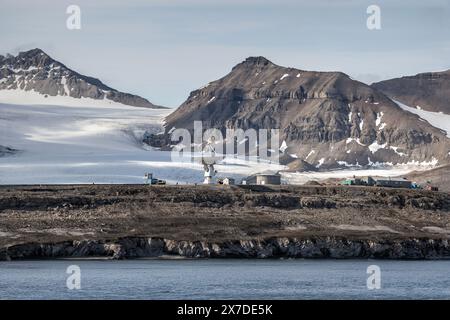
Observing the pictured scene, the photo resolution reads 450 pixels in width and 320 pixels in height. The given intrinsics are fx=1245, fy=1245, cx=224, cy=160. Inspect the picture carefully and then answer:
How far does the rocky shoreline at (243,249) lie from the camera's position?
380 feet

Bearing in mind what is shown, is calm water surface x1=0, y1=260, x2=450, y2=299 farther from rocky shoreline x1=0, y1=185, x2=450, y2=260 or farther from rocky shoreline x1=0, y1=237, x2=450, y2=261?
rocky shoreline x1=0, y1=185, x2=450, y2=260

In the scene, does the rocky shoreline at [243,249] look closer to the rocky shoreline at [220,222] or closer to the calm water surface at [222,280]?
the rocky shoreline at [220,222]

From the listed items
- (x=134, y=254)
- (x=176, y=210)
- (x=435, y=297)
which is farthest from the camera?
(x=176, y=210)

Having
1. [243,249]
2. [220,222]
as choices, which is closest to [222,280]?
[243,249]

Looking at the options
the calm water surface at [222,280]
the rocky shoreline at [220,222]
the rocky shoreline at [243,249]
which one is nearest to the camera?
the calm water surface at [222,280]

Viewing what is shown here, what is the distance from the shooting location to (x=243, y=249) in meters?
123

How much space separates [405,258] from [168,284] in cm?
4777

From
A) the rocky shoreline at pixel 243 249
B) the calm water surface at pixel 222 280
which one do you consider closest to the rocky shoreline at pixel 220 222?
the rocky shoreline at pixel 243 249

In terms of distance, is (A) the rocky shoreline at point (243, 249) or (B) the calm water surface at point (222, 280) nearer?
(B) the calm water surface at point (222, 280)

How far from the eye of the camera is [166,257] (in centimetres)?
11956

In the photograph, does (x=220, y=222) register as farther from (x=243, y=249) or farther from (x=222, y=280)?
(x=222, y=280)

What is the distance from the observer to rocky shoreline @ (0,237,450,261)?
116 metres
